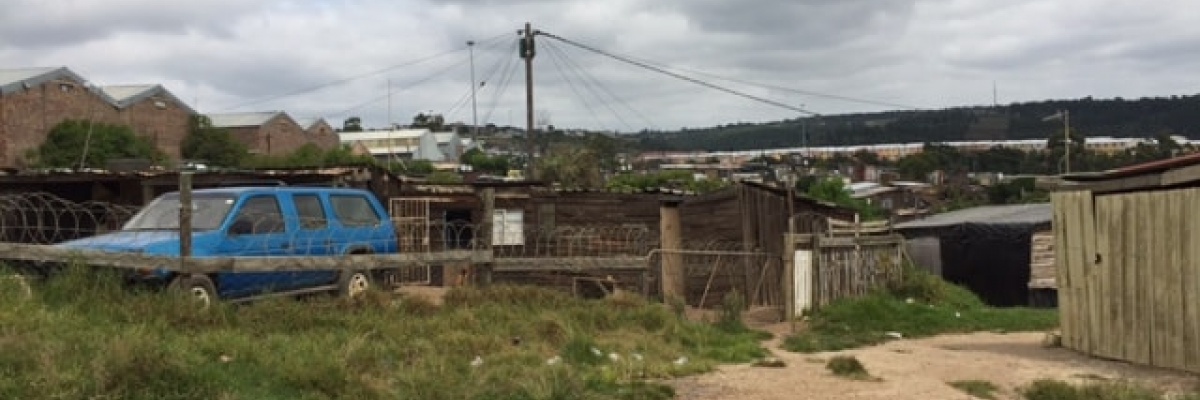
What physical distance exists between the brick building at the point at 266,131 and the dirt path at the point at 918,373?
7962 centimetres

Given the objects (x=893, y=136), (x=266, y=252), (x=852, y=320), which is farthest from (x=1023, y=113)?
(x=266, y=252)

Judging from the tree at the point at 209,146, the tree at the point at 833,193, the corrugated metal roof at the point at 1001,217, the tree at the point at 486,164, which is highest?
the tree at the point at 209,146

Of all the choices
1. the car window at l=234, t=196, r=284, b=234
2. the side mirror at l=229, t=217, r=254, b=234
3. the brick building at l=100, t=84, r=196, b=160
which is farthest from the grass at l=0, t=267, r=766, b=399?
the brick building at l=100, t=84, r=196, b=160

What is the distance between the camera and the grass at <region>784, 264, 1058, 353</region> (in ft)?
50.5

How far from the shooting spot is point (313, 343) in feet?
28.3

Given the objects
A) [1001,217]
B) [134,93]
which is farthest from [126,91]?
[1001,217]

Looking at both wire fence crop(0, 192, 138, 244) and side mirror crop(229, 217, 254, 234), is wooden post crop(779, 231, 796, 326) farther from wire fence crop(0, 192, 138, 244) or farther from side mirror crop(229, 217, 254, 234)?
wire fence crop(0, 192, 138, 244)

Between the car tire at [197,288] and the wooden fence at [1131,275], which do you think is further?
the wooden fence at [1131,275]

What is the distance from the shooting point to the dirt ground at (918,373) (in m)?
9.03

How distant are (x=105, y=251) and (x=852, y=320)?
11.0 meters

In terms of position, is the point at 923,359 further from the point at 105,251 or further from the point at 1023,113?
the point at 1023,113

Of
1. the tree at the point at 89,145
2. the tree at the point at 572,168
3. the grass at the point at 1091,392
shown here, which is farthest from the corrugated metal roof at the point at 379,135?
the grass at the point at 1091,392

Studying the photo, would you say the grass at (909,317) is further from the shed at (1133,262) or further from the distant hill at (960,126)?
the distant hill at (960,126)

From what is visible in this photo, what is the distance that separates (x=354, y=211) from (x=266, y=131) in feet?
265
